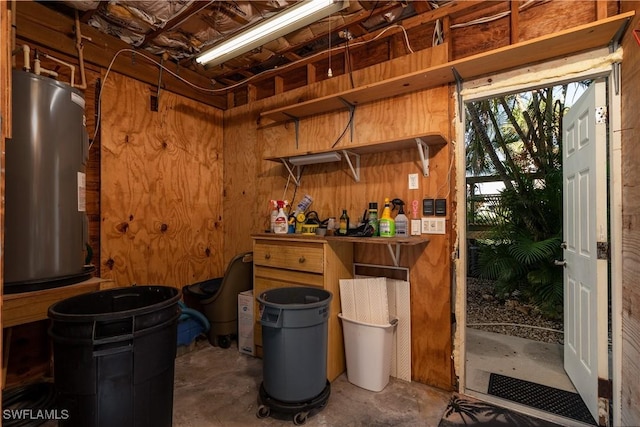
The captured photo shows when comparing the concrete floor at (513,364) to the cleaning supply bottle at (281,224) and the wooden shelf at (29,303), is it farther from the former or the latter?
the wooden shelf at (29,303)

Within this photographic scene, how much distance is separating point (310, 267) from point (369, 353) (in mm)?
689

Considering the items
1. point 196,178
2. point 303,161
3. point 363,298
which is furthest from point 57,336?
point 196,178

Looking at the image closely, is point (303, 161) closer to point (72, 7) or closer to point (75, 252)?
point (75, 252)

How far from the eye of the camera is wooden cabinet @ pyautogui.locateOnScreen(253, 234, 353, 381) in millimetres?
2135

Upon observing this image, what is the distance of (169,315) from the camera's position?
4.09 ft

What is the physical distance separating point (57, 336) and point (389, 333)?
1.74m

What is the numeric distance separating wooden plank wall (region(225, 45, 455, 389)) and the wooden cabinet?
290mm

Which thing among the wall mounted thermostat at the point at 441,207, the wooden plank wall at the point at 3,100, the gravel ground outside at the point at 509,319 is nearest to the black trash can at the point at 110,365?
the wooden plank wall at the point at 3,100

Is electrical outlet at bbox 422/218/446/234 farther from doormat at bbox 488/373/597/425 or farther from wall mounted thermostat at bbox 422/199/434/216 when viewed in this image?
doormat at bbox 488/373/597/425

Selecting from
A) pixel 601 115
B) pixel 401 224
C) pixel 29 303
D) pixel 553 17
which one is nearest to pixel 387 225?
pixel 401 224

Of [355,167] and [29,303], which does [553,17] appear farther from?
[29,303]

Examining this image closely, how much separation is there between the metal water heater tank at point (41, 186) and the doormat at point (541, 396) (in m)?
2.75

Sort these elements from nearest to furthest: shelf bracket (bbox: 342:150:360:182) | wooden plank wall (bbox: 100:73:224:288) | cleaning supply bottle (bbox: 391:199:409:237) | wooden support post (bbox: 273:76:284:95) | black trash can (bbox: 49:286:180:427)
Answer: black trash can (bbox: 49:286:180:427) → cleaning supply bottle (bbox: 391:199:409:237) → shelf bracket (bbox: 342:150:360:182) → wooden plank wall (bbox: 100:73:224:288) → wooden support post (bbox: 273:76:284:95)

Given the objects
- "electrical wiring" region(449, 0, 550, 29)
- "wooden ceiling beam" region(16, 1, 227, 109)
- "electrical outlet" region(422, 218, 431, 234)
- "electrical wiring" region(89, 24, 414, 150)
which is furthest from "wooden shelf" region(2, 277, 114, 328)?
"electrical wiring" region(449, 0, 550, 29)
